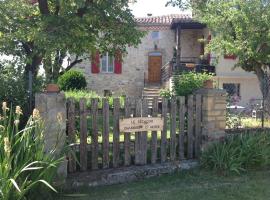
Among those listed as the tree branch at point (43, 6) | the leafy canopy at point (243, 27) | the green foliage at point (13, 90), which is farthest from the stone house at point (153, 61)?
the green foliage at point (13, 90)

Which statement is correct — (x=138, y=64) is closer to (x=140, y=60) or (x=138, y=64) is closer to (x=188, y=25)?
(x=140, y=60)

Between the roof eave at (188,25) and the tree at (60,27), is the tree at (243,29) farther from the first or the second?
the roof eave at (188,25)

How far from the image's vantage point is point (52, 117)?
561 centimetres

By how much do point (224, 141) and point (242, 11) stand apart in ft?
25.6

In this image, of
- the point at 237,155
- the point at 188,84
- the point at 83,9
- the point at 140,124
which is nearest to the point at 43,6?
the point at 83,9

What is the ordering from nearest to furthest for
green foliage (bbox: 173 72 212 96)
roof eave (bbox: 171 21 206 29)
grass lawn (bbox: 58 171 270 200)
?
grass lawn (bbox: 58 171 270 200) < green foliage (bbox: 173 72 212 96) < roof eave (bbox: 171 21 206 29)

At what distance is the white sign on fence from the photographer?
20.9ft

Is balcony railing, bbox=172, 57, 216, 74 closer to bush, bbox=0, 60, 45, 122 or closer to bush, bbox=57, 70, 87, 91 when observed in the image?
bush, bbox=57, 70, 87, 91

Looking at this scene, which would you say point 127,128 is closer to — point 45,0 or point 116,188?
point 116,188

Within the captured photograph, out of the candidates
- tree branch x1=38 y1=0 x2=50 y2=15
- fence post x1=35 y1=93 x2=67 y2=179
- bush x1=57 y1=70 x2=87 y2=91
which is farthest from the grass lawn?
bush x1=57 y1=70 x2=87 y2=91

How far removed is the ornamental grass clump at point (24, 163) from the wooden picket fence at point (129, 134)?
999 millimetres

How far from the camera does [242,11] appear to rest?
44.7 ft

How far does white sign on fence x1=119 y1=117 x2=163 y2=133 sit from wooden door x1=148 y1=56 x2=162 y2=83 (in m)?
18.5

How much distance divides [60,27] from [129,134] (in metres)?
3.00
